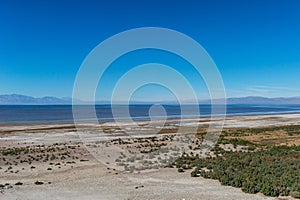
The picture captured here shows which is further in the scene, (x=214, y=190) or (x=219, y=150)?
(x=219, y=150)

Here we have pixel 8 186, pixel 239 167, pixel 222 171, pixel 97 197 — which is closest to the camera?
pixel 97 197

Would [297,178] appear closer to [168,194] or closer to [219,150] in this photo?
[168,194]

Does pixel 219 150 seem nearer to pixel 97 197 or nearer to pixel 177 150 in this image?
pixel 177 150

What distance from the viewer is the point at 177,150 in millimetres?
31750

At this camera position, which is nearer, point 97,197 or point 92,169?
point 97,197

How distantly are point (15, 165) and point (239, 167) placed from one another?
1679 cm

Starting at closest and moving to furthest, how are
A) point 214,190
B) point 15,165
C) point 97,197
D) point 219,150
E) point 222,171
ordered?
point 97,197 → point 214,190 → point 222,171 → point 15,165 → point 219,150

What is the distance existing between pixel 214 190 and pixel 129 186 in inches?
181

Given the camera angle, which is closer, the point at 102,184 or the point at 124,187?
the point at 124,187

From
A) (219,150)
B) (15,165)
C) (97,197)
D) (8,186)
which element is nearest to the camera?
(97,197)

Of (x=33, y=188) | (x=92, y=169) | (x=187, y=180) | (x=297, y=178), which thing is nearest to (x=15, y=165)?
(x=92, y=169)

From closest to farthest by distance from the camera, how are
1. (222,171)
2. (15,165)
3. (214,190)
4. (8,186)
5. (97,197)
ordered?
(97,197) < (214,190) < (8,186) < (222,171) < (15,165)

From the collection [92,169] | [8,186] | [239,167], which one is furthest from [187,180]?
Result: [8,186]

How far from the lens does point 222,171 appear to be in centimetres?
2047
